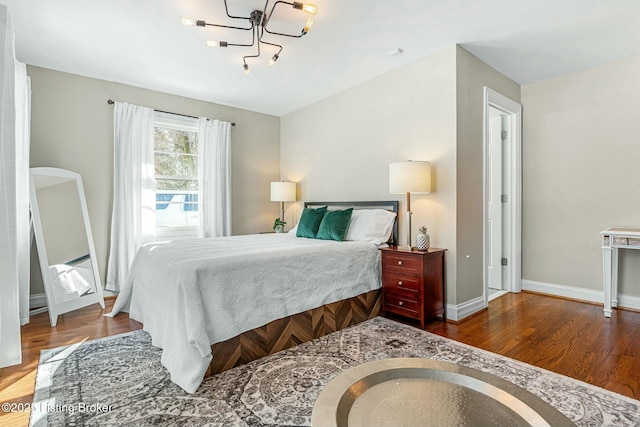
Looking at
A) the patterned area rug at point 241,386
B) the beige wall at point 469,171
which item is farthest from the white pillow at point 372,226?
the patterned area rug at point 241,386

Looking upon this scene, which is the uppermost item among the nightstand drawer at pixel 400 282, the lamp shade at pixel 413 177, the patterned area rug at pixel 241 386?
the lamp shade at pixel 413 177

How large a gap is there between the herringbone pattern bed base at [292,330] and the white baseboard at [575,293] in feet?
7.33

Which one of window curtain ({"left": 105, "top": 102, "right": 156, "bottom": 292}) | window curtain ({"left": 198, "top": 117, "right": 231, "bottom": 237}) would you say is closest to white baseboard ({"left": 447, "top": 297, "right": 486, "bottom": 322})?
window curtain ({"left": 198, "top": 117, "right": 231, "bottom": 237})

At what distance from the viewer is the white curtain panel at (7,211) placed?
2.07 m

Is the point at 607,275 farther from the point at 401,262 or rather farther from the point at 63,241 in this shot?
the point at 63,241

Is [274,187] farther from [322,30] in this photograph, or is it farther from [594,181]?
[594,181]

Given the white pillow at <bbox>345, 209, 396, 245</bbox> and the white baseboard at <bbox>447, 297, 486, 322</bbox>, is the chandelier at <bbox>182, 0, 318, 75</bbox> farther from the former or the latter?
the white baseboard at <bbox>447, 297, 486, 322</bbox>

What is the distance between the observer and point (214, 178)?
463 centimetres

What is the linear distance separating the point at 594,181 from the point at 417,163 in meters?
2.18

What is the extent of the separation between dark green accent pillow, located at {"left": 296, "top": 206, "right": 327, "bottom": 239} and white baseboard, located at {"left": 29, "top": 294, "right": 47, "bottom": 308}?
290 cm

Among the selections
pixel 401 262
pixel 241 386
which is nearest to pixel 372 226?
pixel 401 262

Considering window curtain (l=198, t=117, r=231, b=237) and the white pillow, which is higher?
window curtain (l=198, t=117, r=231, b=237)

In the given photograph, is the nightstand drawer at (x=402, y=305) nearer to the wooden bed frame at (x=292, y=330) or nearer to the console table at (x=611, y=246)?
the wooden bed frame at (x=292, y=330)

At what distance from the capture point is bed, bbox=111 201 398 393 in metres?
1.99
